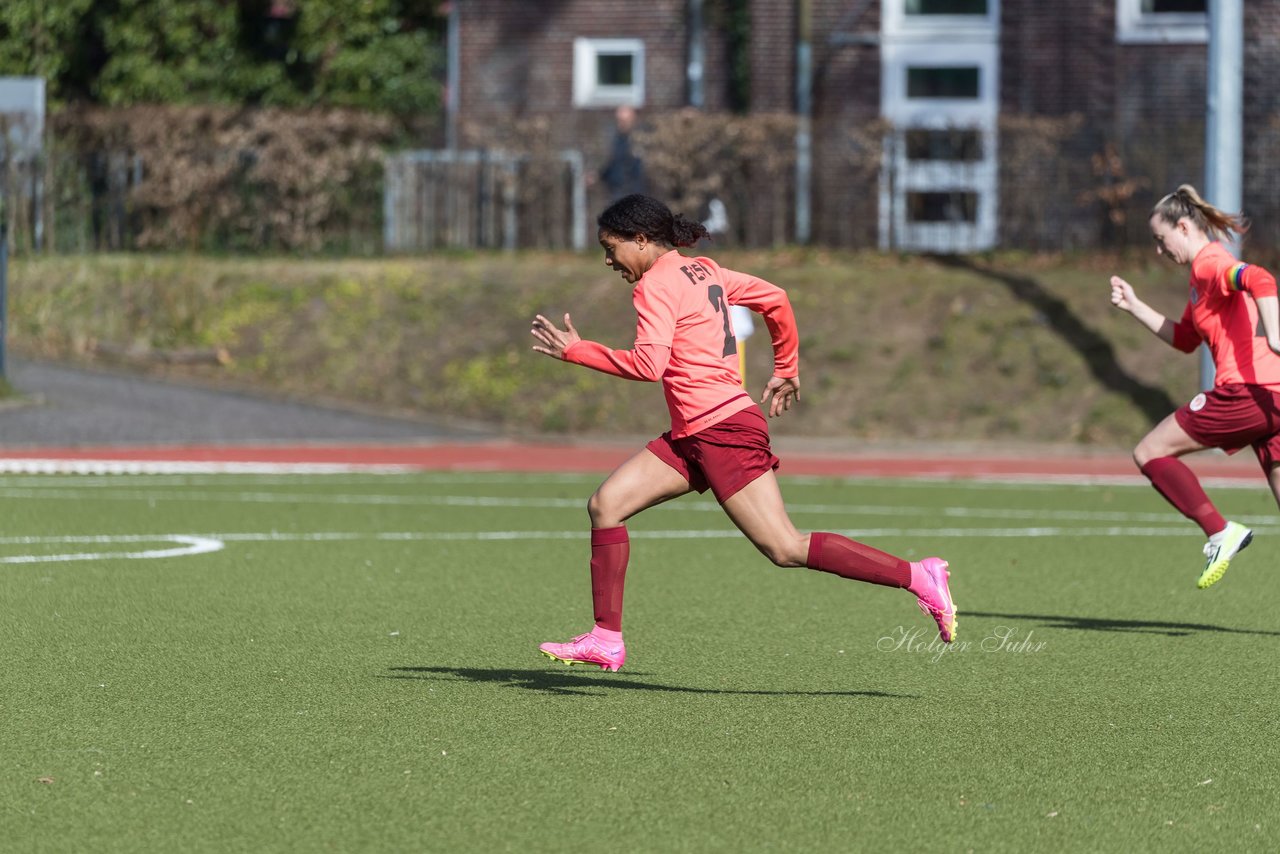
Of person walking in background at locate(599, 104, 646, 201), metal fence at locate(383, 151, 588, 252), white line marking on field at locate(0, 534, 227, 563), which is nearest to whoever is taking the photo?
white line marking on field at locate(0, 534, 227, 563)

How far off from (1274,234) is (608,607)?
1956 cm

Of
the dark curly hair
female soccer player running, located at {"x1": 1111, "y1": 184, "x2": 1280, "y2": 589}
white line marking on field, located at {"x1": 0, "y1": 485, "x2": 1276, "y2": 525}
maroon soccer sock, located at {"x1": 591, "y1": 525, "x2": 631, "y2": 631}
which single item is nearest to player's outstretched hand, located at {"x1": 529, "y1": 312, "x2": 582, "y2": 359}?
the dark curly hair

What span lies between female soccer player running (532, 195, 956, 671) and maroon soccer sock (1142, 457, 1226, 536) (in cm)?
215

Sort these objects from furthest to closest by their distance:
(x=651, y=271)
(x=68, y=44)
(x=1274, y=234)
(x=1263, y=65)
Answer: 1. (x=68, y=44)
2. (x=1263, y=65)
3. (x=1274, y=234)
4. (x=651, y=271)

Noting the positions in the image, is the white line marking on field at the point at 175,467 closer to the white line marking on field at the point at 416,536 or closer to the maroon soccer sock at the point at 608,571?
the white line marking on field at the point at 416,536

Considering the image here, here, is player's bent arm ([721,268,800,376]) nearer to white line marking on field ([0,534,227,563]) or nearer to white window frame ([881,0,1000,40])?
white line marking on field ([0,534,227,563])

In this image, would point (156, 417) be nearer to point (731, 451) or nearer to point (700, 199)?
point (700, 199)

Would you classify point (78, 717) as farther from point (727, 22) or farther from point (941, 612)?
point (727, 22)

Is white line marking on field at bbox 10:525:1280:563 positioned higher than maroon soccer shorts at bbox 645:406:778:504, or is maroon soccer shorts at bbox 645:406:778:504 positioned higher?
maroon soccer shorts at bbox 645:406:778:504

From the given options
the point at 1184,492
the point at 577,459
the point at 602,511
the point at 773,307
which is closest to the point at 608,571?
the point at 602,511

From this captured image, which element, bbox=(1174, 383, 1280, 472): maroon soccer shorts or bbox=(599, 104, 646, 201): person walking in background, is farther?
bbox=(599, 104, 646, 201): person walking in background

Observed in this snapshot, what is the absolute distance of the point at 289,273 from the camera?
85.9 feet

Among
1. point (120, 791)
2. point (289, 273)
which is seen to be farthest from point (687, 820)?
point (289, 273)

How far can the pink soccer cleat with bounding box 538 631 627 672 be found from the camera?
742 cm
